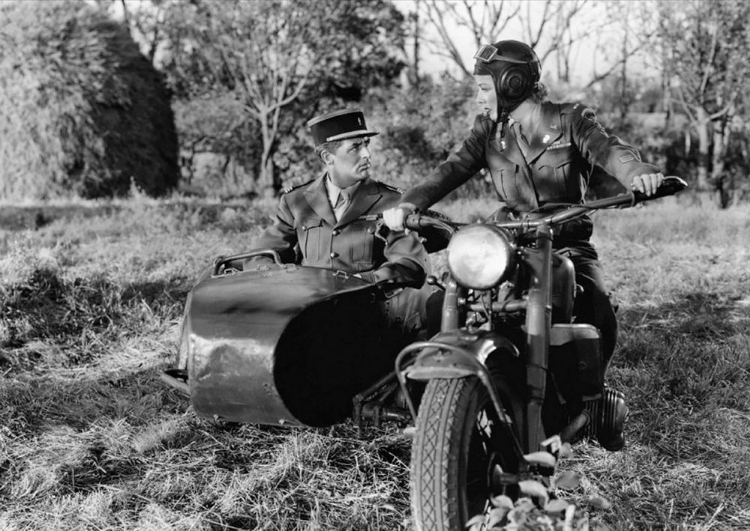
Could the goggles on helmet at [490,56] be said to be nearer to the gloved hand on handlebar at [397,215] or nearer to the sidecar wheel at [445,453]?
the gloved hand on handlebar at [397,215]

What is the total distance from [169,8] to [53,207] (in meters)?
11.0

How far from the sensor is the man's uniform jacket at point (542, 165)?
336cm

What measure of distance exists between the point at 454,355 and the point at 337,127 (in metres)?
2.08

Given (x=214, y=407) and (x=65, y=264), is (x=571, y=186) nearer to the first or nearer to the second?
(x=214, y=407)

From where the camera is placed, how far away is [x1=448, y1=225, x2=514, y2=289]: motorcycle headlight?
8.33ft

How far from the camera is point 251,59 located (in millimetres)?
19219

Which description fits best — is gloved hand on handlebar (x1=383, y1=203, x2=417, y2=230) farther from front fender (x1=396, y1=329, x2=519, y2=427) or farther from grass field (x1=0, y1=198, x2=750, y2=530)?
grass field (x1=0, y1=198, x2=750, y2=530)

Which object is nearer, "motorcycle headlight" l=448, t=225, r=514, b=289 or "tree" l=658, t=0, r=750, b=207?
"motorcycle headlight" l=448, t=225, r=514, b=289

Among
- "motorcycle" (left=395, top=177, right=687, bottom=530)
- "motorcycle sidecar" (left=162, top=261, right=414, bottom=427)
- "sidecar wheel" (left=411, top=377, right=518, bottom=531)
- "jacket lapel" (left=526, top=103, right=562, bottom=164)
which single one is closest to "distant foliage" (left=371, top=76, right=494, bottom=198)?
"jacket lapel" (left=526, top=103, right=562, bottom=164)

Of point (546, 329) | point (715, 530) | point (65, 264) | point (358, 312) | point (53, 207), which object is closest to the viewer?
point (546, 329)

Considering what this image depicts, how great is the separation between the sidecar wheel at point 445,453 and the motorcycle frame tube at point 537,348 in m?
0.22

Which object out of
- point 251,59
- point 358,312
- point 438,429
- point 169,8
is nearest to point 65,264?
→ point 358,312

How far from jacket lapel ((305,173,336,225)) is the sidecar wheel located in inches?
71.2

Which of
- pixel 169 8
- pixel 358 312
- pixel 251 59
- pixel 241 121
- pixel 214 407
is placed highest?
pixel 169 8
